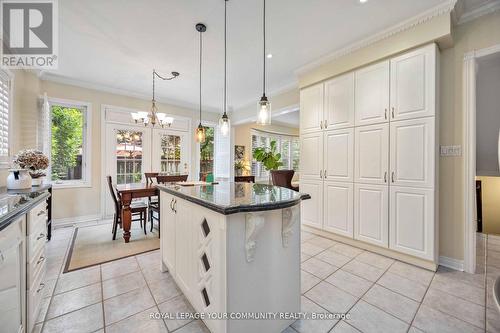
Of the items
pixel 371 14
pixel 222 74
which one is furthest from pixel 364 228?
pixel 222 74

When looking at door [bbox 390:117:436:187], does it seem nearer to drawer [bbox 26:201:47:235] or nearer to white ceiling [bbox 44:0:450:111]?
white ceiling [bbox 44:0:450:111]

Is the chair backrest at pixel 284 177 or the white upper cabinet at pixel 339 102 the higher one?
the white upper cabinet at pixel 339 102

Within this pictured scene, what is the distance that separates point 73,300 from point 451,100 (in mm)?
4409

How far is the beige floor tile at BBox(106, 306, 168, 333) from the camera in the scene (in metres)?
1.52

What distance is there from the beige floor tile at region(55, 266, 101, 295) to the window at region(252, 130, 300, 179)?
17.8 feet

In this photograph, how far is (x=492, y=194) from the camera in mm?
3600

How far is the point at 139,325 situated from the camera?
5.15 ft

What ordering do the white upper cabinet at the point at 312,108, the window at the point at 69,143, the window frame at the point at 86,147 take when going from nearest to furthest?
the white upper cabinet at the point at 312,108, the window at the point at 69,143, the window frame at the point at 86,147

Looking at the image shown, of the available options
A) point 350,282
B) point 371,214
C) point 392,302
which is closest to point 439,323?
point 392,302

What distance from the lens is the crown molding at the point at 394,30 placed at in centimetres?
216

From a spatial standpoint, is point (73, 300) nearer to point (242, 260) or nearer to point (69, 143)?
point (242, 260)

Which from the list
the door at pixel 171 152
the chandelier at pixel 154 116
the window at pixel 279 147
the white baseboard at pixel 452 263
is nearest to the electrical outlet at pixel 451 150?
the white baseboard at pixel 452 263

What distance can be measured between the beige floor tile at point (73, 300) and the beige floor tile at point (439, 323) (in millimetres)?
2658

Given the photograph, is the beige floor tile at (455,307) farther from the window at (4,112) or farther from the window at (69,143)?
the window at (69,143)
